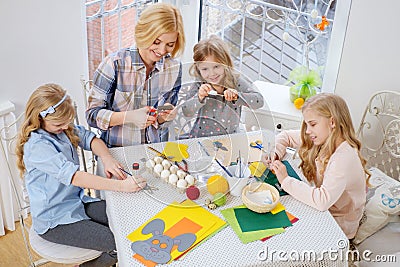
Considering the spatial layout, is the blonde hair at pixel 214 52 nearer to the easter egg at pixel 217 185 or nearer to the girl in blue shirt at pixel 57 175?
the easter egg at pixel 217 185

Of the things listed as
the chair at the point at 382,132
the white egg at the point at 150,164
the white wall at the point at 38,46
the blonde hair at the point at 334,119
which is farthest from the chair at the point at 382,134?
the white wall at the point at 38,46

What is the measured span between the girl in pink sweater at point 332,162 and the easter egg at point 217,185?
0.22m

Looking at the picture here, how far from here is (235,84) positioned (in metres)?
1.99

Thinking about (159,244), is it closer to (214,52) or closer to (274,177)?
(274,177)

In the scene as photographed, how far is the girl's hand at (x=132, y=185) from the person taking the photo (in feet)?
6.11

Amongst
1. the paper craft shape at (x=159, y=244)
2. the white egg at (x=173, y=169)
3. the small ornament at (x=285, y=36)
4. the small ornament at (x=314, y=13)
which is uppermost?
the small ornament at (x=314, y=13)

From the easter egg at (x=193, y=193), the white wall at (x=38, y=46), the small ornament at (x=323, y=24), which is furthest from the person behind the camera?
the small ornament at (x=323, y=24)

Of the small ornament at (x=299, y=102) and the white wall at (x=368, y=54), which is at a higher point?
the white wall at (x=368, y=54)

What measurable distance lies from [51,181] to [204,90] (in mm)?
701

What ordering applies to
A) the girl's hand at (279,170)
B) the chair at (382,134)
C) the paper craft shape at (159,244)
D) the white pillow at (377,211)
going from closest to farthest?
the paper craft shape at (159,244), the girl's hand at (279,170), the white pillow at (377,211), the chair at (382,134)

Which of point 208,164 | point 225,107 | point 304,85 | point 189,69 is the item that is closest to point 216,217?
point 208,164

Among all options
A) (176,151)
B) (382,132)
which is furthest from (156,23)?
(382,132)

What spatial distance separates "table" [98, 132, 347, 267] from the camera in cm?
160

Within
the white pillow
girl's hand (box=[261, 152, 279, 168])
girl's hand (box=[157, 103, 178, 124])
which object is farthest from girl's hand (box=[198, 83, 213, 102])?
the white pillow
